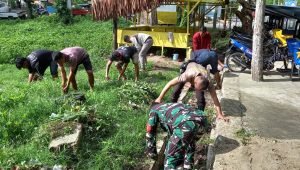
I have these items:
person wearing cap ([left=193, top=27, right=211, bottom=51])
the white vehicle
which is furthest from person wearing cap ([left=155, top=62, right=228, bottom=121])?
the white vehicle

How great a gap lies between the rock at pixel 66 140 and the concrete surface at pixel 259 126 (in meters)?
1.98

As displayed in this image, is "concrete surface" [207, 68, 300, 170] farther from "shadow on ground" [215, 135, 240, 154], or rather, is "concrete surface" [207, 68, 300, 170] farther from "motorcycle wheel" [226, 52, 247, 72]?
"motorcycle wheel" [226, 52, 247, 72]

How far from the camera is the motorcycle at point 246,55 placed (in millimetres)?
10250

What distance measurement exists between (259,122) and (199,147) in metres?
1.27

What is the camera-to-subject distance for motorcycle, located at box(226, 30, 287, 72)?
10.2 m

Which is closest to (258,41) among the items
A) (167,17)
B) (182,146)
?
(182,146)

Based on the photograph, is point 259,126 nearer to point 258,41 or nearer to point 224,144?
point 224,144

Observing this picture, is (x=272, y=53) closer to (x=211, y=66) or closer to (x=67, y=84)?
(x=211, y=66)

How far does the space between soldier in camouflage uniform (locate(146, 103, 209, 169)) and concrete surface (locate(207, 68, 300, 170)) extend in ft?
2.17

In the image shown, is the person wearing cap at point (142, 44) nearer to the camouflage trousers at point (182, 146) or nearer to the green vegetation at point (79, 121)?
the green vegetation at point (79, 121)

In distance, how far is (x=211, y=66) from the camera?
8219mm

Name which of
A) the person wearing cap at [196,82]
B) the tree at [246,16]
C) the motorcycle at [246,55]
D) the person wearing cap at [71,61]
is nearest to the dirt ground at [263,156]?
the person wearing cap at [196,82]

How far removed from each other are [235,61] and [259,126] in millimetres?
4562

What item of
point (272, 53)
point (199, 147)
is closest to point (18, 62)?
point (199, 147)
